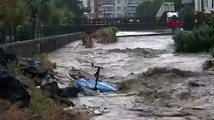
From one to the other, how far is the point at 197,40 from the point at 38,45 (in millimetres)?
12525

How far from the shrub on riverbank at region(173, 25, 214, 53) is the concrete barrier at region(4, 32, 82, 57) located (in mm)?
10259

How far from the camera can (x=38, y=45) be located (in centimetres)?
3688

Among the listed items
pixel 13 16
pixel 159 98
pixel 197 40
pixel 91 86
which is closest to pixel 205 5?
pixel 197 40

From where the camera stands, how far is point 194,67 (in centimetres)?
2936

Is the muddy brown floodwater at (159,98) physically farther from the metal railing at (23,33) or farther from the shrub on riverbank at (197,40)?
the shrub on riverbank at (197,40)

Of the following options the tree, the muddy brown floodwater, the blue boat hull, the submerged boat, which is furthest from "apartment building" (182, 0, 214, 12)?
the blue boat hull

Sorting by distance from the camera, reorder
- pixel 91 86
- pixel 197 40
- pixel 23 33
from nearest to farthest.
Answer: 1. pixel 91 86
2. pixel 23 33
3. pixel 197 40

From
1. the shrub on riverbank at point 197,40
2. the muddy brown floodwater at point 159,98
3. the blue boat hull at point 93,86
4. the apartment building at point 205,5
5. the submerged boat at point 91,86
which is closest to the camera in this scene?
the muddy brown floodwater at point 159,98

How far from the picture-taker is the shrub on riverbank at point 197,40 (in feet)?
138

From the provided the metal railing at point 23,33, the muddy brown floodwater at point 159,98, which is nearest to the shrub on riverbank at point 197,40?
the metal railing at point 23,33

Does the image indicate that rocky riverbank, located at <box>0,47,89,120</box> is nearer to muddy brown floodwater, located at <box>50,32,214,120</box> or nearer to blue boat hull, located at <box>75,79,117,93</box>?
muddy brown floodwater, located at <box>50,32,214,120</box>

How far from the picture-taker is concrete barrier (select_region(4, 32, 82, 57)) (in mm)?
28956

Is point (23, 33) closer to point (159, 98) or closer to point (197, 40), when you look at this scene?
point (197, 40)

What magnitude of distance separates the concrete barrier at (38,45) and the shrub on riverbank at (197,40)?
1026 centimetres
